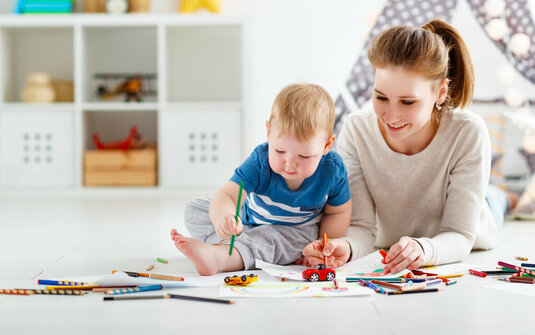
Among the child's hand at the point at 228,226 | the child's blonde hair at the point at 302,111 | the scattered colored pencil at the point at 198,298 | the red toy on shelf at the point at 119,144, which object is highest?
the child's blonde hair at the point at 302,111

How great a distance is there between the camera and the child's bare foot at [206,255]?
1.20 meters

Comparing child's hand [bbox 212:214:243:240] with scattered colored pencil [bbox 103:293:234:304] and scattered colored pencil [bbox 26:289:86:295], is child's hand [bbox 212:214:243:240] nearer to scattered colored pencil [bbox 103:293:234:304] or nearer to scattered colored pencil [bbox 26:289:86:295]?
scattered colored pencil [bbox 103:293:234:304]

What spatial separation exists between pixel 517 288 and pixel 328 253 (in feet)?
1.19

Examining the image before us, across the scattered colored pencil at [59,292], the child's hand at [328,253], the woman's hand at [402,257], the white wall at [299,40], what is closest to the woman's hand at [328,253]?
the child's hand at [328,253]

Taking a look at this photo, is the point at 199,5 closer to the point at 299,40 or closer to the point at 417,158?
the point at 299,40

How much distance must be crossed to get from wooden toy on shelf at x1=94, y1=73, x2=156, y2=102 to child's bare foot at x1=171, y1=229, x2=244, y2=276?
2.43m

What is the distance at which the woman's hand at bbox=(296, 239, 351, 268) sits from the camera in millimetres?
1292

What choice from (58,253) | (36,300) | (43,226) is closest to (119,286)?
(36,300)

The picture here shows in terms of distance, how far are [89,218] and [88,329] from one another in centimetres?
153

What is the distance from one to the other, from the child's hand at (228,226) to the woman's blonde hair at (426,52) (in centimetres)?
46

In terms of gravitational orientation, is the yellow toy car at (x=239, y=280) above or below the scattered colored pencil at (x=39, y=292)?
above

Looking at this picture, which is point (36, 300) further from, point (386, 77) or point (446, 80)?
point (446, 80)

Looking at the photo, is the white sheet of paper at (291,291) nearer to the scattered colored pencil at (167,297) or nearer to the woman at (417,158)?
the scattered colored pencil at (167,297)

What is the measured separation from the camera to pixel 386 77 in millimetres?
1301
